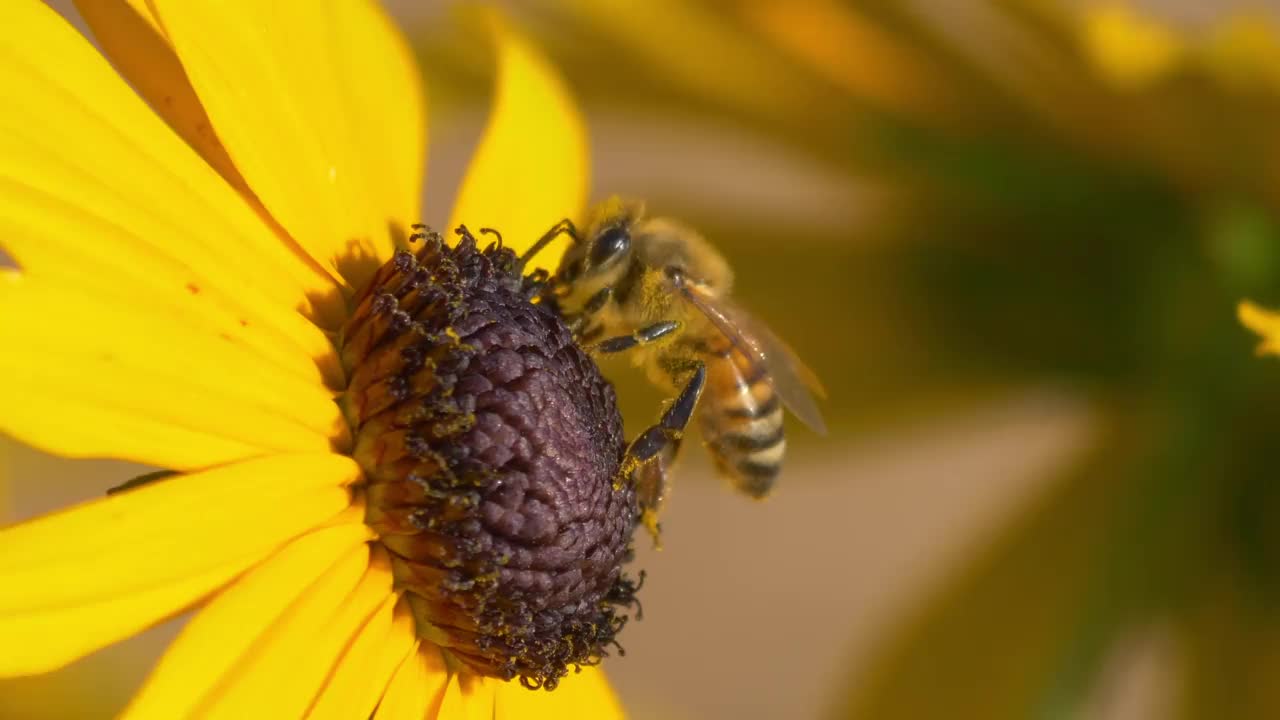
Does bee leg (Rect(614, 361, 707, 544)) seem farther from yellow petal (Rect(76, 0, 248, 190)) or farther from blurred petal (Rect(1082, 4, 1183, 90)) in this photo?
blurred petal (Rect(1082, 4, 1183, 90))

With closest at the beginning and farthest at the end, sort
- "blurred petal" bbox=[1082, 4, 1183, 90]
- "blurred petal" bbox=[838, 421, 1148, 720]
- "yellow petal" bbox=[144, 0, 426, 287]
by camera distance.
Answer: "yellow petal" bbox=[144, 0, 426, 287] → "blurred petal" bbox=[1082, 4, 1183, 90] → "blurred petal" bbox=[838, 421, 1148, 720]

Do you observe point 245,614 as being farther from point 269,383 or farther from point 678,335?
point 678,335

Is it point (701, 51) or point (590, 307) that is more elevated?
point (701, 51)

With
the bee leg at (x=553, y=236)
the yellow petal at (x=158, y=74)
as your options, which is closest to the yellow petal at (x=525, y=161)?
the bee leg at (x=553, y=236)

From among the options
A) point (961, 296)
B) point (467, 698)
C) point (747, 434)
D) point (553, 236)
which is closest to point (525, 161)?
point (553, 236)

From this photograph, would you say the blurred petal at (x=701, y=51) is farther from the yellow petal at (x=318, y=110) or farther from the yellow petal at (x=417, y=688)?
the yellow petal at (x=417, y=688)

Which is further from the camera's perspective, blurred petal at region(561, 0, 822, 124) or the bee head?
blurred petal at region(561, 0, 822, 124)

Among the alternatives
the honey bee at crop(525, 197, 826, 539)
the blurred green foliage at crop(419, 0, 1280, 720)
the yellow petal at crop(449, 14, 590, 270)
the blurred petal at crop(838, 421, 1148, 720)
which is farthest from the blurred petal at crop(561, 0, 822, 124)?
the blurred petal at crop(838, 421, 1148, 720)
